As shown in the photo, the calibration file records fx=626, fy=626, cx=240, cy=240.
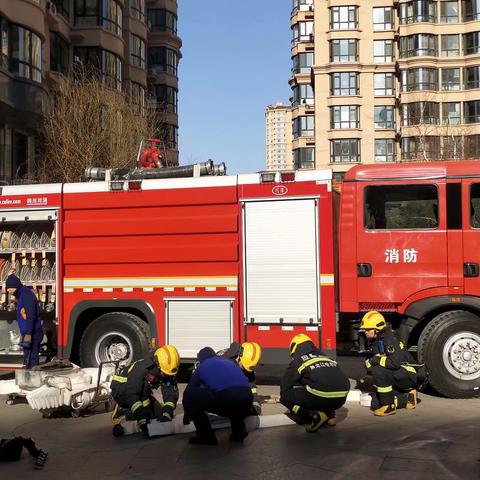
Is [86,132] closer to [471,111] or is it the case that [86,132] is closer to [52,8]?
[52,8]

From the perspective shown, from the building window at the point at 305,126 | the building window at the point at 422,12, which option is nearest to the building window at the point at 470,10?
the building window at the point at 422,12

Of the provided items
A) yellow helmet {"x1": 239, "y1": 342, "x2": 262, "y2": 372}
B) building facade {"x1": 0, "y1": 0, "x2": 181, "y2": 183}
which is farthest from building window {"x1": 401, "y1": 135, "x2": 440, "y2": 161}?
yellow helmet {"x1": 239, "y1": 342, "x2": 262, "y2": 372}

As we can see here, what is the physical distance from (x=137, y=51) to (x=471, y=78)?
29.0 m

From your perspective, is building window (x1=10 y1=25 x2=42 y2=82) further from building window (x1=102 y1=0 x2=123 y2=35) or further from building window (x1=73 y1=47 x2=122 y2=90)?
building window (x1=102 y1=0 x2=123 y2=35)

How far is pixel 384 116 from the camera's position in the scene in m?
54.5

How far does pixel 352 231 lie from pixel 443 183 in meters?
1.27

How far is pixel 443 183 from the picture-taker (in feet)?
25.7

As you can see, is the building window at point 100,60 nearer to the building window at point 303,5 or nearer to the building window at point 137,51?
the building window at point 137,51

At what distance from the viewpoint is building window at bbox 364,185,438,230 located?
7.90 metres

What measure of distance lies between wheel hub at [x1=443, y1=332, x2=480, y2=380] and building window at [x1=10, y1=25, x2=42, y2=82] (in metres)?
20.3

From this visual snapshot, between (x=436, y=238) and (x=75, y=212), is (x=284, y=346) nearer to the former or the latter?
(x=436, y=238)

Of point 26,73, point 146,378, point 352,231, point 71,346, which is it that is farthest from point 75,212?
point 26,73

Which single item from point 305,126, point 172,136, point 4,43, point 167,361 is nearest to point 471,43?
point 305,126

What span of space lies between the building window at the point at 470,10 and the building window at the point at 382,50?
6357 millimetres
